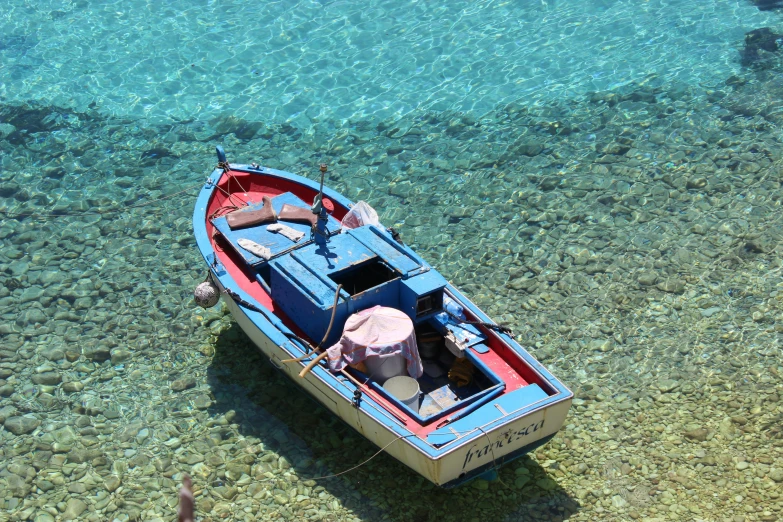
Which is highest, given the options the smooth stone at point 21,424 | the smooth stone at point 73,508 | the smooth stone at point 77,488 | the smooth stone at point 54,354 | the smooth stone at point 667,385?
the smooth stone at point 54,354

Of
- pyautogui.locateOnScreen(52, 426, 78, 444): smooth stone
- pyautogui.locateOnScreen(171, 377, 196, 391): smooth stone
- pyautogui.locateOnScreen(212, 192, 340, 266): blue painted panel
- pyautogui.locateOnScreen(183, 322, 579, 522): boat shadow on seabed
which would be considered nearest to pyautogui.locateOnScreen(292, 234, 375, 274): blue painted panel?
pyautogui.locateOnScreen(212, 192, 340, 266): blue painted panel

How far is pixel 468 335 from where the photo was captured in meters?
12.3

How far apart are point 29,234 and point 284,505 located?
890 cm

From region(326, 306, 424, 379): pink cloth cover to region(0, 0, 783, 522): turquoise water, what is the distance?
1.55m

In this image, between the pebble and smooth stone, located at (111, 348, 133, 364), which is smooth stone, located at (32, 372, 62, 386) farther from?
Answer: smooth stone, located at (111, 348, 133, 364)

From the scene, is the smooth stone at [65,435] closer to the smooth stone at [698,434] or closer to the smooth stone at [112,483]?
the smooth stone at [112,483]

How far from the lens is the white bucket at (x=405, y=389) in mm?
11531

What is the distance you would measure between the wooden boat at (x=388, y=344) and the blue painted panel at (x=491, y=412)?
2 cm

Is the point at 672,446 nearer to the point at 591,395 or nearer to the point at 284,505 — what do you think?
the point at 591,395

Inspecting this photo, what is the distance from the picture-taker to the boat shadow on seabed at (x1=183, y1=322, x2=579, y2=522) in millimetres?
11438

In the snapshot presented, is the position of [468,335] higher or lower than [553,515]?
higher

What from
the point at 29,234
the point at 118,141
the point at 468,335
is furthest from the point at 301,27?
the point at 468,335

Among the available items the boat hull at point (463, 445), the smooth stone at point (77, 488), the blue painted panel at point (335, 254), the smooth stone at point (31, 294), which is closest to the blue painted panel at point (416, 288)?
the blue painted panel at point (335, 254)

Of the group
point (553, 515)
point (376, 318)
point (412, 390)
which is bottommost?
point (553, 515)
